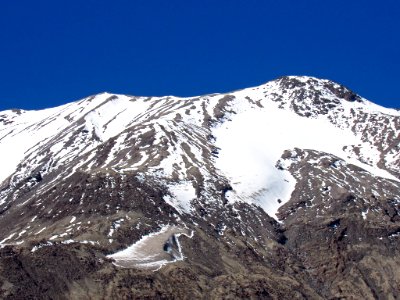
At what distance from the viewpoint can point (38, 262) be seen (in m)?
176

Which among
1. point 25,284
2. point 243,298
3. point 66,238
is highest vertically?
point 66,238

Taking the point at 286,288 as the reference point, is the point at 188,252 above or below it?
above

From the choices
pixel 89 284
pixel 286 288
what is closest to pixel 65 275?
pixel 89 284

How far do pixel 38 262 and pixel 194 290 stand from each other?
37.0 m

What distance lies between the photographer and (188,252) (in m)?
200

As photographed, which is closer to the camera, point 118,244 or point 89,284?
point 89,284

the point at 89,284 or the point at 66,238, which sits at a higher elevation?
the point at 66,238

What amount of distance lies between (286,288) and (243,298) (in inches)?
638

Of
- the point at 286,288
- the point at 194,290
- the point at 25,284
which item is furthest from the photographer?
the point at 286,288

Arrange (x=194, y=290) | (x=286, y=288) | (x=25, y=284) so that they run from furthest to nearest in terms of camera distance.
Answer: (x=286, y=288), (x=194, y=290), (x=25, y=284)

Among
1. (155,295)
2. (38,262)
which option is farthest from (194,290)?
(38,262)

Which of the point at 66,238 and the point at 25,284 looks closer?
the point at 25,284

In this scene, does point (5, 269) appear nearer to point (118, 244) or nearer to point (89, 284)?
point (89, 284)

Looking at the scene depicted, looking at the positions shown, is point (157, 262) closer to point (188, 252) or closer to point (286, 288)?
point (188, 252)
